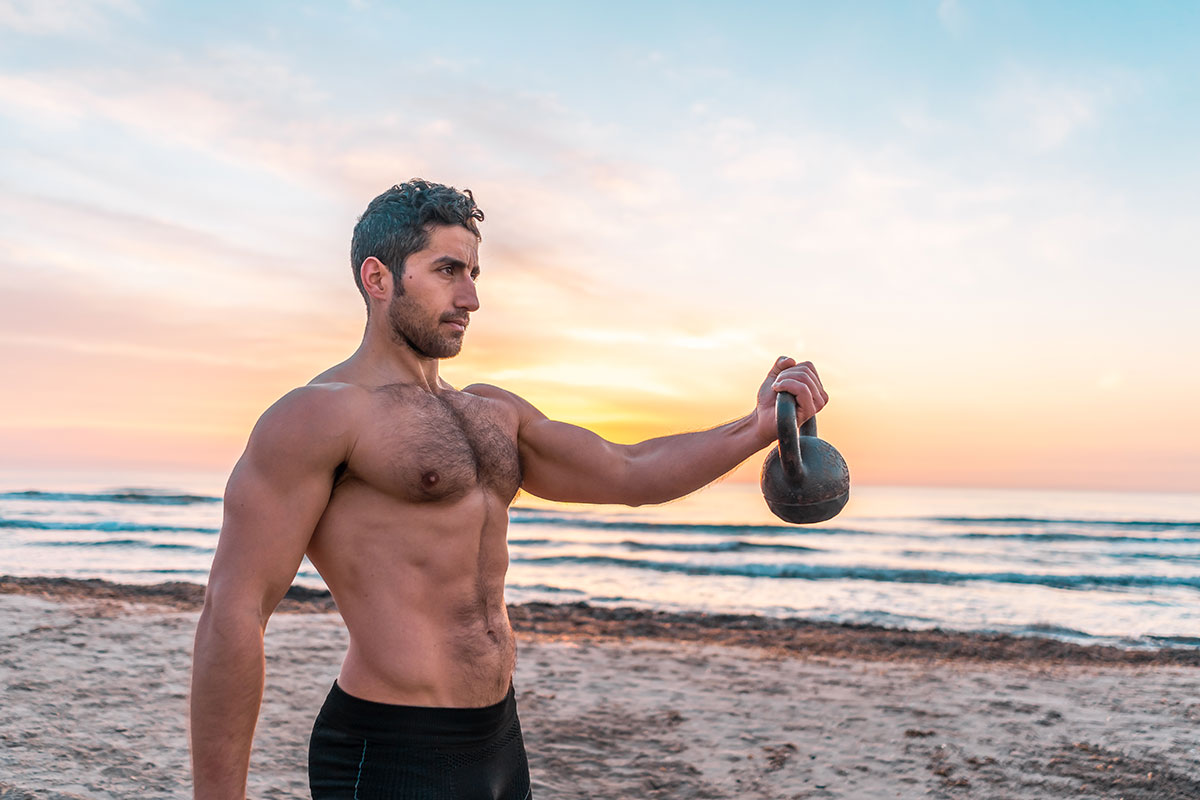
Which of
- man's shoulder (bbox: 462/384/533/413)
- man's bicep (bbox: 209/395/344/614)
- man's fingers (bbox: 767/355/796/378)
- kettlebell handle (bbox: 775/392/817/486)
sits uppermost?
man's fingers (bbox: 767/355/796/378)

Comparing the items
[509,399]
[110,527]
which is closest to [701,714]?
[509,399]

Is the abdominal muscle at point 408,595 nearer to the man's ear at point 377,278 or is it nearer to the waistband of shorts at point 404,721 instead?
the waistband of shorts at point 404,721

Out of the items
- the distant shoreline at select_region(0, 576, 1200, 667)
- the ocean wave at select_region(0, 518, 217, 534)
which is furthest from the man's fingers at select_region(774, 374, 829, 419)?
the ocean wave at select_region(0, 518, 217, 534)

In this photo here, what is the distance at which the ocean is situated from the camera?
1622 cm

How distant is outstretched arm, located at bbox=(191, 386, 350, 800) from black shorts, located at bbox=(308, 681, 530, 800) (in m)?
0.32

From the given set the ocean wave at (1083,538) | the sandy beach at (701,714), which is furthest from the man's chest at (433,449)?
the ocean wave at (1083,538)

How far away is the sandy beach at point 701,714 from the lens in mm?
5867

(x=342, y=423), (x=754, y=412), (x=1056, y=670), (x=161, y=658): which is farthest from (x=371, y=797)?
(x=1056, y=670)

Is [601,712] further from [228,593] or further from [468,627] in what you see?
[228,593]

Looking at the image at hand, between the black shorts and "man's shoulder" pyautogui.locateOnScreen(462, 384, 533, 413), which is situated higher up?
"man's shoulder" pyautogui.locateOnScreen(462, 384, 533, 413)

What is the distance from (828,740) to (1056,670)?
4554 millimetres

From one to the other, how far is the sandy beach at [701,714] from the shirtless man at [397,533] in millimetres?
3671

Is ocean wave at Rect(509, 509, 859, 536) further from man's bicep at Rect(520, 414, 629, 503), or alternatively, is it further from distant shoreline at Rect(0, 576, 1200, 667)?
man's bicep at Rect(520, 414, 629, 503)

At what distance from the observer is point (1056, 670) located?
9.97m
